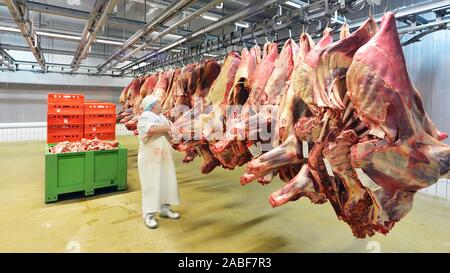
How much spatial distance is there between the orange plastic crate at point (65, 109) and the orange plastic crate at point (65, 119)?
0.05 meters

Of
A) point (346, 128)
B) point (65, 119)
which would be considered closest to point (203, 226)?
point (346, 128)

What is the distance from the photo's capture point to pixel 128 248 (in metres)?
2.30

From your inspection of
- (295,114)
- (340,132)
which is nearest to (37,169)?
(295,114)

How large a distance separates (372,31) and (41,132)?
9755 millimetres

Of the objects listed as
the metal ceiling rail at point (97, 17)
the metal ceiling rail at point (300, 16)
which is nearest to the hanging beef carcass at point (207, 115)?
the metal ceiling rail at point (300, 16)

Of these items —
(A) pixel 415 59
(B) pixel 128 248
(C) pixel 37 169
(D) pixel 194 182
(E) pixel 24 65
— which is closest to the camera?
(B) pixel 128 248

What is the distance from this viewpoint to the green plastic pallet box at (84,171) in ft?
10.9

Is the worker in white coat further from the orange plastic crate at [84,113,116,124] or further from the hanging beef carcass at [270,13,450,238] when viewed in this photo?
the orange plastic crate at [84,113,116,124]

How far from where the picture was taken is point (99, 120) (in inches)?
200

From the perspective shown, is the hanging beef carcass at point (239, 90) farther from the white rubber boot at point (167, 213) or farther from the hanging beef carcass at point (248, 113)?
the white rubber boot at point (167, 213)

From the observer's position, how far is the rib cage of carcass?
1.18 metres

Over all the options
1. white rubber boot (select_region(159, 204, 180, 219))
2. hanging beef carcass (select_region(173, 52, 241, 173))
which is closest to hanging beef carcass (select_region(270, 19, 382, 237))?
hanging beef carcass (select_region(173, 52, 241, 173))
